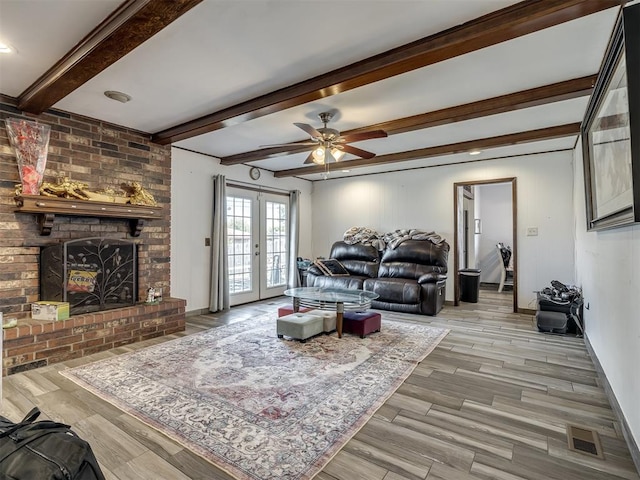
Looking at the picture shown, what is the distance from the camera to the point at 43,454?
90 cm

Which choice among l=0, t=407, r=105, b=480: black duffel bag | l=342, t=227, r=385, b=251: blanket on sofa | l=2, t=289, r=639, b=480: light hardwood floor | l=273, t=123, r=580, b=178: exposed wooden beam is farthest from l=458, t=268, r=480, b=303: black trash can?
l=0, t=407, r=105, b=480: black duffel bag

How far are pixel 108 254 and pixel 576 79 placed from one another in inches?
193

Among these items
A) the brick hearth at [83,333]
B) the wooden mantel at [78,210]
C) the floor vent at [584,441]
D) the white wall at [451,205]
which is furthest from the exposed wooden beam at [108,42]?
the white wall at [451,205]

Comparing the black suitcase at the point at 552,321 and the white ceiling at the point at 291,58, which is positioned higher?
the white ceiling at the point at 291,58

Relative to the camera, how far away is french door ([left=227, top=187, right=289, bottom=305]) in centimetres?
583

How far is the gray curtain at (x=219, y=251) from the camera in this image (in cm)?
525

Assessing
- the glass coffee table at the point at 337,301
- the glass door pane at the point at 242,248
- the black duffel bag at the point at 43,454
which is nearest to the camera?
the black duffel bag at the point at 43,454

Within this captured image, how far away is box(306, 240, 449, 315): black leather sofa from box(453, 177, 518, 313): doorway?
0.42 m

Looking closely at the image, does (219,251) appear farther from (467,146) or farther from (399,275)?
(467,146)

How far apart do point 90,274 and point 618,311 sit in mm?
4682

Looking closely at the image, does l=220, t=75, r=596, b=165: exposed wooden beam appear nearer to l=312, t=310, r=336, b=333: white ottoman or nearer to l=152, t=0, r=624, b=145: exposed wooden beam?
l=152, t=0, r=624, b=145: exposed wooden beam

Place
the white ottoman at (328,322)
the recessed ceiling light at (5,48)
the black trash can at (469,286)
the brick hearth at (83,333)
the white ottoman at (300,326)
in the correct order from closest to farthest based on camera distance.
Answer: the recessed ceiling light at (5,48), the brick hearth at (83,333), the white ottoman at (300,326), the white ottoman at (328,322), the black trash can at (469,286)

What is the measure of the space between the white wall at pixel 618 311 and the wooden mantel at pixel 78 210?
4.43 metres

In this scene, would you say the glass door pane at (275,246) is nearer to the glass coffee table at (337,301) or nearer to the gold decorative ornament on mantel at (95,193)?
the glass coffee table at (337,301)
